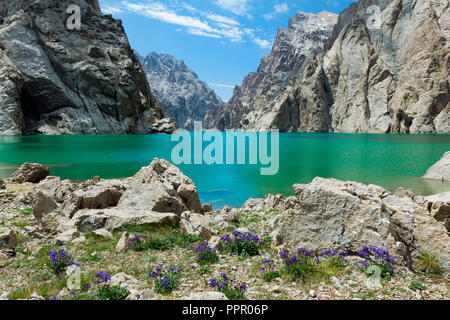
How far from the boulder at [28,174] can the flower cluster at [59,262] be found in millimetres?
21330

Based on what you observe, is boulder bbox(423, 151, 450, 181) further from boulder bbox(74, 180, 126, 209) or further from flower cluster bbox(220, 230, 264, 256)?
boulder bbox(74, 180, 126, 209)

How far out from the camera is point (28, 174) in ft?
81.7

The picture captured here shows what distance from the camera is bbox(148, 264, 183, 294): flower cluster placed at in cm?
645

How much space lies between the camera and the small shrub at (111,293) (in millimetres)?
6053

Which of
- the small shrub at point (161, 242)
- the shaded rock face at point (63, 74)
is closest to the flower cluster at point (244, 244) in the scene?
the small shrub at point (161, 242)

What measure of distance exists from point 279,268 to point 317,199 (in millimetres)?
2485

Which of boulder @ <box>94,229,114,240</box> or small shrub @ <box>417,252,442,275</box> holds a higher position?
small shrub @ <box>417,252,442,275</box>

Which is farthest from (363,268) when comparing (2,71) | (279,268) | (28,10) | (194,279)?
(28,10)

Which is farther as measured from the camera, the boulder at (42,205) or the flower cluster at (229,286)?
the boulder at (42,205)

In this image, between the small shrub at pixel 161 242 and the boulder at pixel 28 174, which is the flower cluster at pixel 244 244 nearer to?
the small shrub at pixel 161 242

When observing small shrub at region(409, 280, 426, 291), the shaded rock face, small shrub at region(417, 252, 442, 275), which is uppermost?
the shaded rock face

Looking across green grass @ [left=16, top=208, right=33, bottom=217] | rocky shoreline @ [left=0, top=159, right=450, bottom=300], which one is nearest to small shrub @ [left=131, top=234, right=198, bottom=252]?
rocky shoreline @ [left=0, top=159, right=450, bottom=300]

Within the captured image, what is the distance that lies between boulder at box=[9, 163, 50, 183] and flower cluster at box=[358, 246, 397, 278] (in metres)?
28.1

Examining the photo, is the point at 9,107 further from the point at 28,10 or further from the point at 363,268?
the point at 363,268
